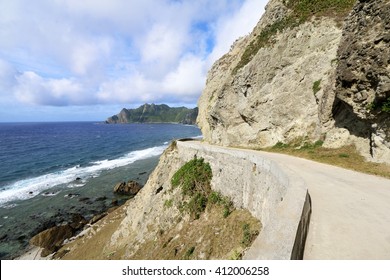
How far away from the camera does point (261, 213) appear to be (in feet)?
41.4

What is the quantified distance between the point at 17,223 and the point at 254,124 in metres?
30.7

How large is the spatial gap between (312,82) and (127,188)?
104 feet

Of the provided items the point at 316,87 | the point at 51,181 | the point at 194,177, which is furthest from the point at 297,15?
the point at 51,181

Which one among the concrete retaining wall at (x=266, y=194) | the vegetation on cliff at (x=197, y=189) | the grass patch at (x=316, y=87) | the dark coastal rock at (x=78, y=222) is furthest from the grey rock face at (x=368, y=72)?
the dark coastal rock at (x=78, y=222)

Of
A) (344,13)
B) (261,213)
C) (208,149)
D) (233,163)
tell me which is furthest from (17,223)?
(344,13)

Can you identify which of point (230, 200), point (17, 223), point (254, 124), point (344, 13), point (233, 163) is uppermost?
point (344, 13)

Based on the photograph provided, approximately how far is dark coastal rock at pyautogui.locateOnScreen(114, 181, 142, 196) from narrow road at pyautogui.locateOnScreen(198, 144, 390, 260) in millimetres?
33350

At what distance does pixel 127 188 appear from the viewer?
1610 inches

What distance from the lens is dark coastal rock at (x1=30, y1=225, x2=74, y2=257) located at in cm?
2574

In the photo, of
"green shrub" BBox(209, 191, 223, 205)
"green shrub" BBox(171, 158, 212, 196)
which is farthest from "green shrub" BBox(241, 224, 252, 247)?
"green shrub" BBox(171, 158, 212, 196)

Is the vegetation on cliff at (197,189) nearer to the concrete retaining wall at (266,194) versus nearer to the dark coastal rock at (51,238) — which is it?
the concrete retaining wall at (266,194)

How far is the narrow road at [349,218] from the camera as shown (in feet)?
19.1

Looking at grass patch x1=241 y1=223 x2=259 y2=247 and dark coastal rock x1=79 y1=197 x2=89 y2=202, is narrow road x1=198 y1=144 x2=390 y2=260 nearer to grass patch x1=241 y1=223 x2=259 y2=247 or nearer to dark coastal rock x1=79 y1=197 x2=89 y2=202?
grass patch x1=241 y1=223 x2=259 y2=247

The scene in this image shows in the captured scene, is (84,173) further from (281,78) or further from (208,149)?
(281,78)
